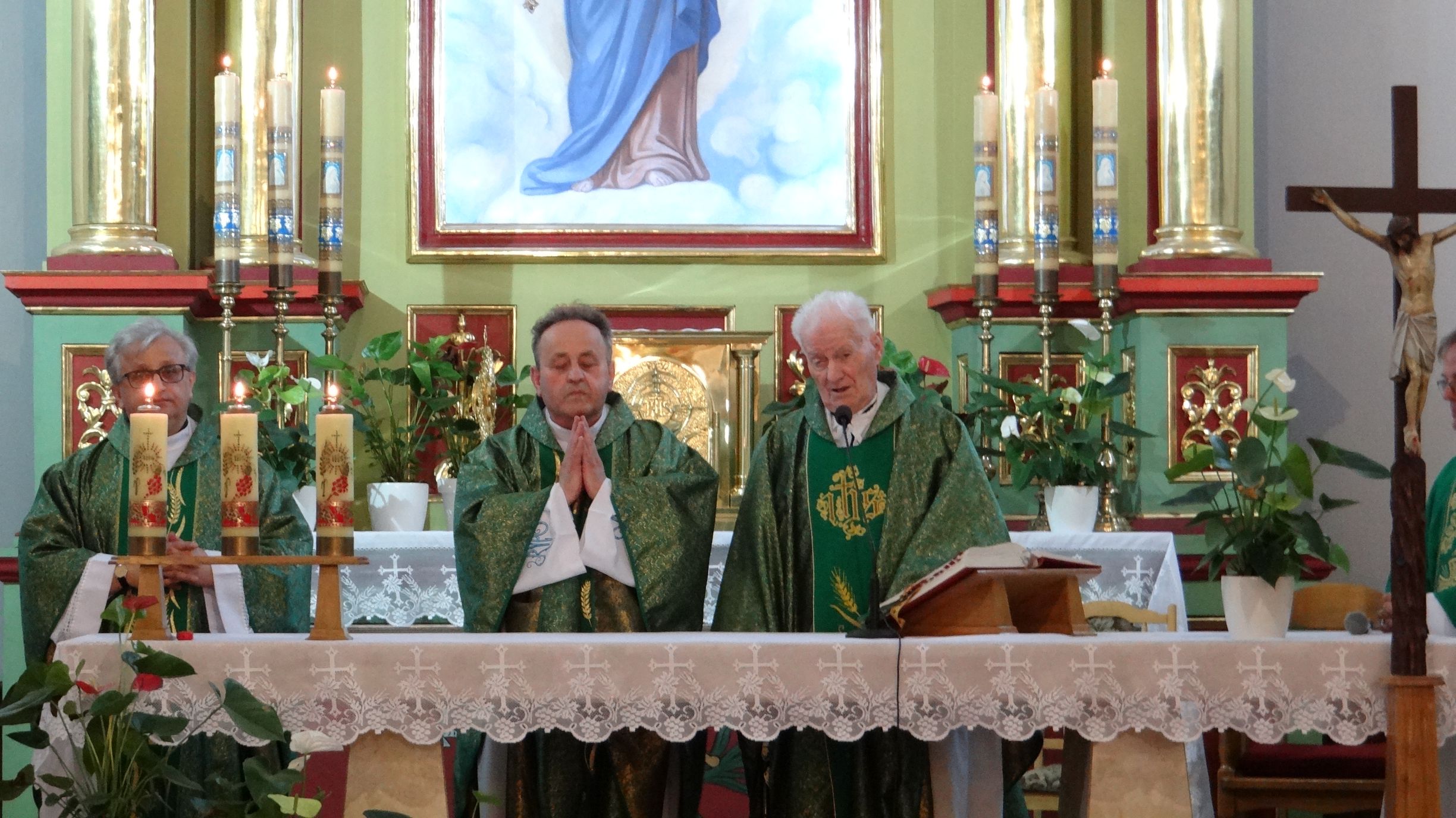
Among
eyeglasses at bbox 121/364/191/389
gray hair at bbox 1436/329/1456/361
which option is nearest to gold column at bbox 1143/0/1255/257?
gray hair at bbox 1436/329/1456/361

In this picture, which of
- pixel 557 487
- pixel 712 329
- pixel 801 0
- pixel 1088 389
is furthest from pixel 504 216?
pixel 557 487

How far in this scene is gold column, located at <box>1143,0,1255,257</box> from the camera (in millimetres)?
6559

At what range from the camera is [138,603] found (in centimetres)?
345

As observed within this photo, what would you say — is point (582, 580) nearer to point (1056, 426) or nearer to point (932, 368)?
point (932, 368)

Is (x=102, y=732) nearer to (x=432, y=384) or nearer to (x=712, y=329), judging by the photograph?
(x=432, y=384)

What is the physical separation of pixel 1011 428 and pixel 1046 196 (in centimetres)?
79

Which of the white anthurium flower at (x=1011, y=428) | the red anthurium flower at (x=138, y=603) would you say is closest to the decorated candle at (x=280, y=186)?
the white anthurium flower at (x=1011, y=428)

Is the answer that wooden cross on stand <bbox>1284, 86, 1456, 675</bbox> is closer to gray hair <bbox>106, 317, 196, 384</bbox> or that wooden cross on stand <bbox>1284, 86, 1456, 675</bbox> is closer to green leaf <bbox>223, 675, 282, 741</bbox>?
green leaf <bbox>223, 675, 282, 741</bbox>

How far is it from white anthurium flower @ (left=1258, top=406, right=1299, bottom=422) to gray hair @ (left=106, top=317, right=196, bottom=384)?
259cm

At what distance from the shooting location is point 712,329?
22.0 ft

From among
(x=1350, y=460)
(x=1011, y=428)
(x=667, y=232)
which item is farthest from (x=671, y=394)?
(x=1350, y=460)

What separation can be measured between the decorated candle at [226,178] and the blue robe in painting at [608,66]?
1.25m

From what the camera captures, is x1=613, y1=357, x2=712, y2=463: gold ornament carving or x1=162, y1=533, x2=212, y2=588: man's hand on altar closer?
x1=162, y1=533, x2=212, y2=588: man's hand on altar

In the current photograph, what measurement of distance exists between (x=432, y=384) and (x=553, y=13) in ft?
5.07
